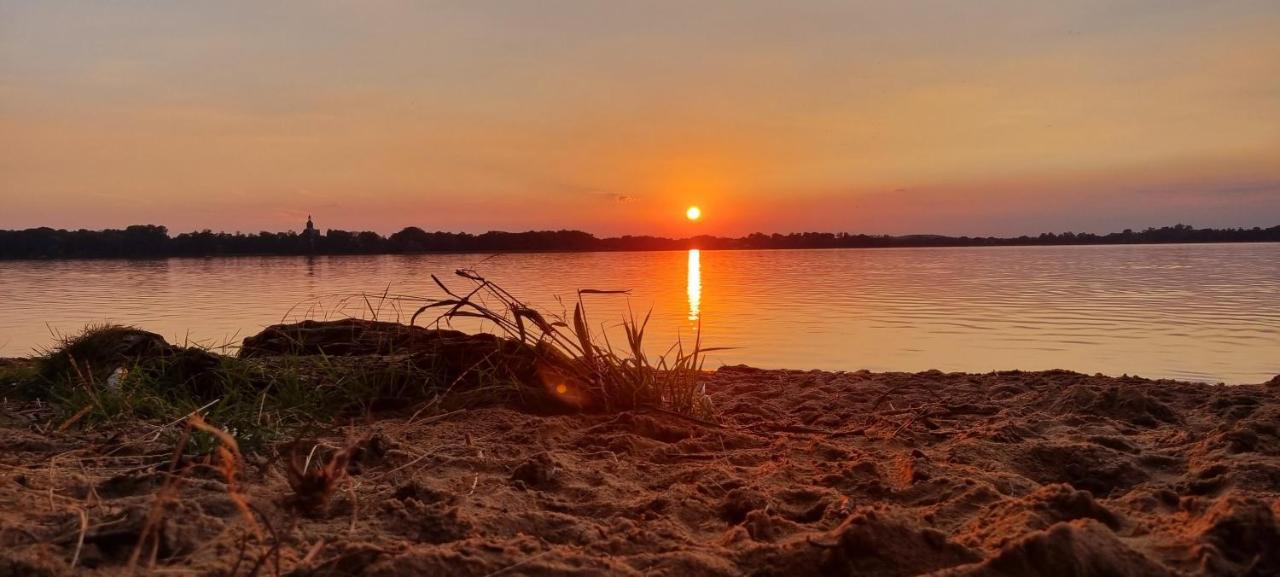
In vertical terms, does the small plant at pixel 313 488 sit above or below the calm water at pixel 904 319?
above

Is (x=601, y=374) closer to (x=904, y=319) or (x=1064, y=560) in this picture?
(x=1064, y=560)

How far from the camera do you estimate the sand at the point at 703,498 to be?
159 cm

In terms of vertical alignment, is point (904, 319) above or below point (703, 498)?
below

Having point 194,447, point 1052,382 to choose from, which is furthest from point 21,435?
point 1052,382

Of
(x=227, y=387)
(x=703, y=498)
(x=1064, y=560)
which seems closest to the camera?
(x=1064, y=560)

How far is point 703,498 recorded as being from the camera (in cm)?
221

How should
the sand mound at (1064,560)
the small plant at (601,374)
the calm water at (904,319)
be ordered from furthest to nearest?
the calm water at (904,319) → the small plant at (601,374) → the sand mound at (1064,560)

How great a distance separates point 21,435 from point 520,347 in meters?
2.04

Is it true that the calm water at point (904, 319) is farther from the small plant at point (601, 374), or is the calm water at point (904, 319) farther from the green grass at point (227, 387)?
the small plant at point (601, 374)

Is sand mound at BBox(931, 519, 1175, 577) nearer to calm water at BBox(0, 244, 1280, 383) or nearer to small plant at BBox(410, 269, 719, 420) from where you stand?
small plant at BBox(410, 269, 719, 420)

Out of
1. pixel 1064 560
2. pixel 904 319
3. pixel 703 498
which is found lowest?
pixel 904 319

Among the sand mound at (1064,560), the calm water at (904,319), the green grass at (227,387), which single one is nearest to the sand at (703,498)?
the sand mound at (1064,560)

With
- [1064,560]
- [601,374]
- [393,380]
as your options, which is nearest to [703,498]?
[1064,560]

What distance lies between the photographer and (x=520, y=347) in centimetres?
405
